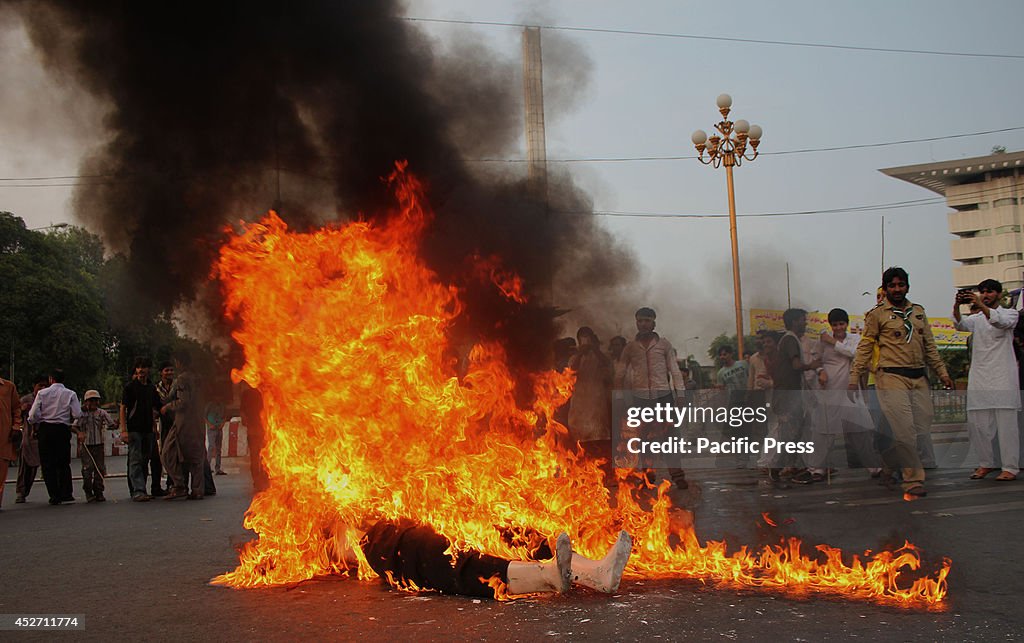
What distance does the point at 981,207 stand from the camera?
69250mm

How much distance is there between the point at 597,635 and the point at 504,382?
7.79ft

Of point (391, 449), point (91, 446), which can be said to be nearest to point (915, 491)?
point (391, 449)

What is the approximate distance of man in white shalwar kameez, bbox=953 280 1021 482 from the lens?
8750 millimetres

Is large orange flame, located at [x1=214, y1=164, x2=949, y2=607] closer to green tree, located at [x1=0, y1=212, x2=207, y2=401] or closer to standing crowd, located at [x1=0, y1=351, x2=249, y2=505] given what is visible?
standing crowd, located at [x1=0, y1=351, x2=249, y2=505]

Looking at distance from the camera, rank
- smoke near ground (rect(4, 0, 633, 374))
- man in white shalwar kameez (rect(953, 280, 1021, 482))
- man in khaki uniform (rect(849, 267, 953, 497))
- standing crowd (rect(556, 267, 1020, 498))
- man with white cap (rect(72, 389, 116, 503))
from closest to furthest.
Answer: smoke near ground (rect(4, 0, 633, 374)) → man in khaki uniform (rect(849, 267, 953, 497)) → standing crowd (rect(556, 267, 1020, 498)) → man in white shalwar kameez (rect(953, 280, 1021, 482)) → man with white cap (rect(72, 389, 116, 503))

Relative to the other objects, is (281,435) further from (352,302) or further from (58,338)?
(58,338)

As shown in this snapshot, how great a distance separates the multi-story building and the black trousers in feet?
223

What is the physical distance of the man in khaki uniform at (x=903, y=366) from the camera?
7.61 meters

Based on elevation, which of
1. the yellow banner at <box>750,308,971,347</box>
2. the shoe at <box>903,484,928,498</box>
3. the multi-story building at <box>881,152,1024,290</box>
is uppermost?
the multi-story building at <box>881,152,1024,290</box>

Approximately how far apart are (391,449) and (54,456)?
7.98 meters

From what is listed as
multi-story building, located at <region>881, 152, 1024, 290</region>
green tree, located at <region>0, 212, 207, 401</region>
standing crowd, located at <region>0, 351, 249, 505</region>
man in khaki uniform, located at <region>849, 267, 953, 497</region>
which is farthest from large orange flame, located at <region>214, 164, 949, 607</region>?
multi-story building, located at <region>881, 152, 1024, 290</region>

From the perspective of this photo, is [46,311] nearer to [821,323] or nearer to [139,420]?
[139,420]

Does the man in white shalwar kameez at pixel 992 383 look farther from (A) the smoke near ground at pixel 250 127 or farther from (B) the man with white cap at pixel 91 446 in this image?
(B) the man with white cap at pixel 91 446

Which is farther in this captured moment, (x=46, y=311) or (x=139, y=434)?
(x=46, y=311)
